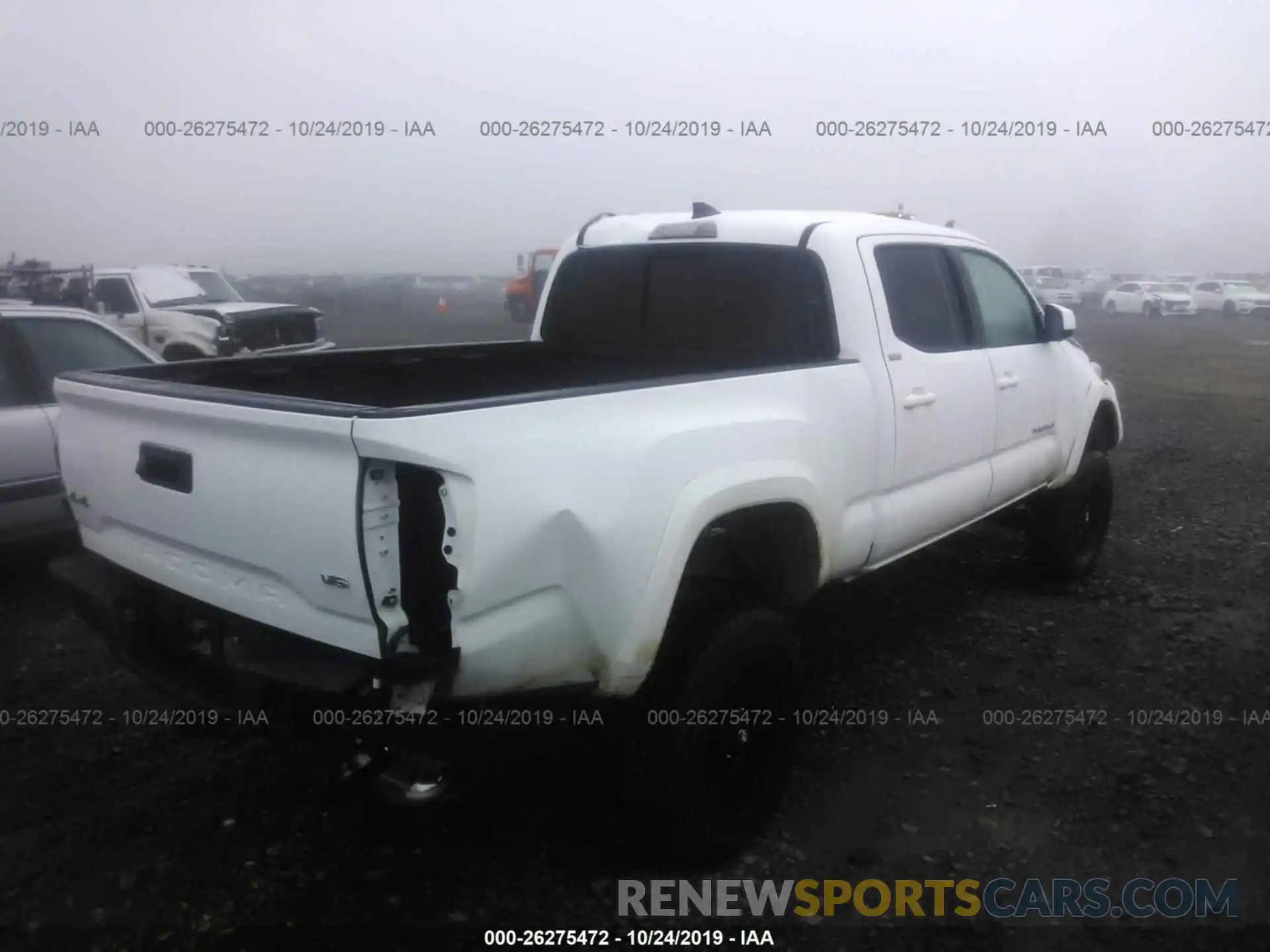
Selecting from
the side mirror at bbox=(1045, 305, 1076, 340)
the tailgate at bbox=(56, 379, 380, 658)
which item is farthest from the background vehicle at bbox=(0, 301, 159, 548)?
the side mirror at bbox=(1045, 305, 1076, 340)

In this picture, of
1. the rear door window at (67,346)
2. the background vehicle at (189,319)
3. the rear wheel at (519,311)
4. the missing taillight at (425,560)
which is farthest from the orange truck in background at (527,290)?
the missing taillight at (425,560)

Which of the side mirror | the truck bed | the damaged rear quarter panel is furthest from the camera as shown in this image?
the side mirror

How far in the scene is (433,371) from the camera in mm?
4336

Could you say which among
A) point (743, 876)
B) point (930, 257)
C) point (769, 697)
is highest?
point (930, 257)

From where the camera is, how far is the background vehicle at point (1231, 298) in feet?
99.3

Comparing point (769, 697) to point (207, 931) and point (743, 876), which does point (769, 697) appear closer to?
point (743, 876)

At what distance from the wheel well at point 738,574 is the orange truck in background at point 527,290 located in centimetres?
1682

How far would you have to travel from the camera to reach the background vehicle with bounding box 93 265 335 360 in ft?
35.0

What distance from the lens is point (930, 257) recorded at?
4.38m

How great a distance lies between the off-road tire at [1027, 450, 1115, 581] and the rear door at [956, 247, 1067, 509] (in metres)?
0.29

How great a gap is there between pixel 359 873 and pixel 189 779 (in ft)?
2.93

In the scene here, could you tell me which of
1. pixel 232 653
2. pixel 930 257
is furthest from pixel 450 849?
pixel 930 257

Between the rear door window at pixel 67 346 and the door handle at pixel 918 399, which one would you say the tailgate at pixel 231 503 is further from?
the rear door window at pixel 67 346

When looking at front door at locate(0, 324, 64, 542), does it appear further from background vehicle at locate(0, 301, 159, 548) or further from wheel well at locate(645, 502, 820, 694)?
wheel well at locate(645, 502, 820, 694)
